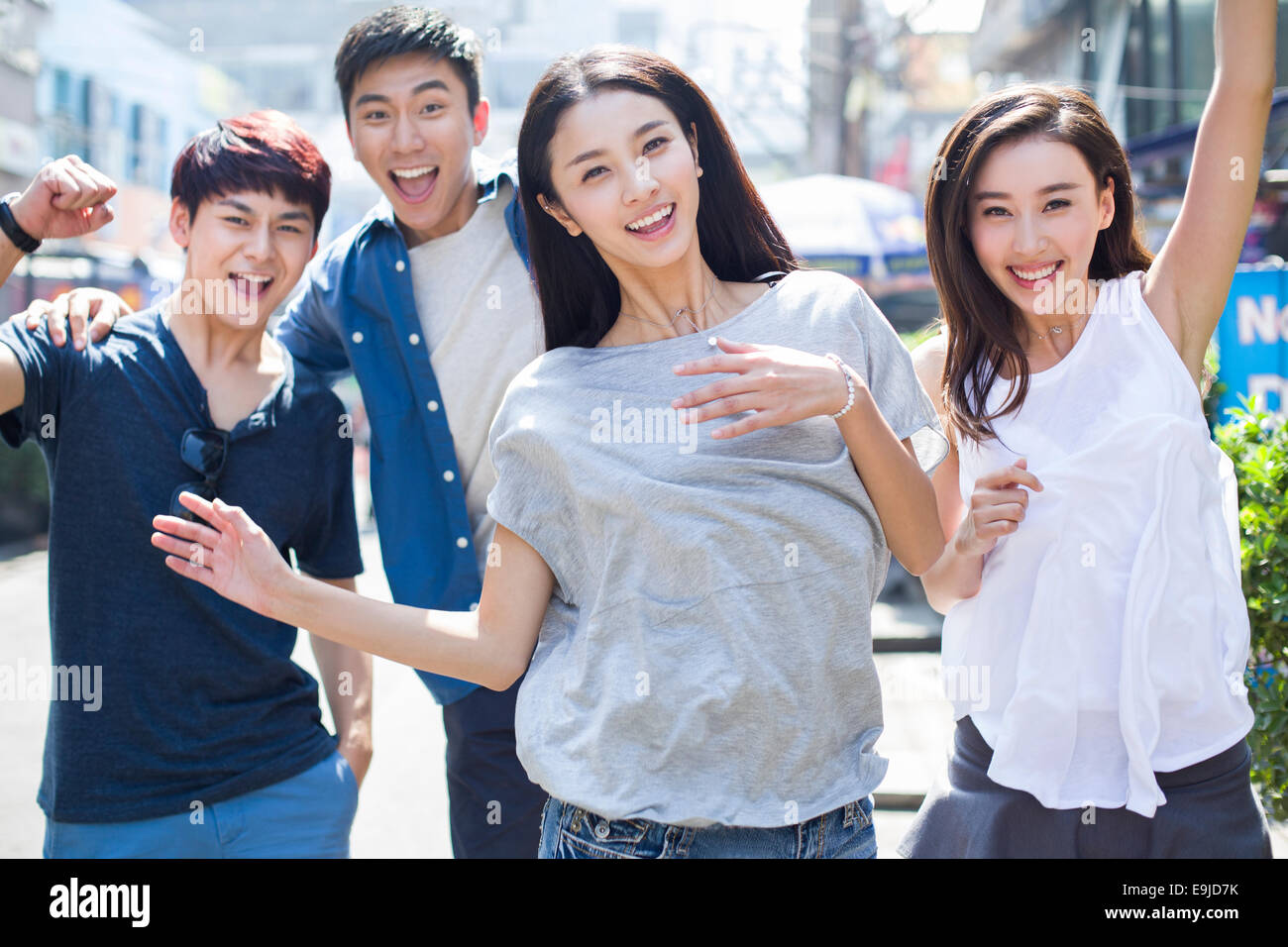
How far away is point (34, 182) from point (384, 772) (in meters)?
3.89

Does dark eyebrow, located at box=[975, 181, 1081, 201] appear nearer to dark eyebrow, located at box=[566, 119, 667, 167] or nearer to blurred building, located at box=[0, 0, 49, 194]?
dark eyebrow, located at box=[566, 119, 667, 167]

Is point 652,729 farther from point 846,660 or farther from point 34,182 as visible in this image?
point 34,182

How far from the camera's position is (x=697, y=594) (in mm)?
1776

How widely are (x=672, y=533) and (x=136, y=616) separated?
3.83 ft

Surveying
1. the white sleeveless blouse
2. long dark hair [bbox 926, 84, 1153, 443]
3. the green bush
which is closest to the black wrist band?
long dark hair [bbox 926, 84, 1153, 443]

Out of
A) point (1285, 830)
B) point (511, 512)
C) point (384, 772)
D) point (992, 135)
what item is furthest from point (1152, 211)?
point (511, 512)

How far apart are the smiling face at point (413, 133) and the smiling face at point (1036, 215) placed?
1.42 meters

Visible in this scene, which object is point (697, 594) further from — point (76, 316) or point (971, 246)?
point (76, 316)

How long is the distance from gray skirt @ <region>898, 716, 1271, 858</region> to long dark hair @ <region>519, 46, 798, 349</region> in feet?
3.21

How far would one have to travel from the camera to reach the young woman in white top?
191 cm

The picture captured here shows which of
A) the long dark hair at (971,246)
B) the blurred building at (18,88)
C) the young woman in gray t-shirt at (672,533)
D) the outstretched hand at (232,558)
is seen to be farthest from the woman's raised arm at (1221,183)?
the blurred building at (18,88)

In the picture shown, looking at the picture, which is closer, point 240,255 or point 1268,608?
point 240,255

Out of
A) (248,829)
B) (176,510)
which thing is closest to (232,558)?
(176,510)

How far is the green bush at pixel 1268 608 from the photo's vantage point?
290 cm
